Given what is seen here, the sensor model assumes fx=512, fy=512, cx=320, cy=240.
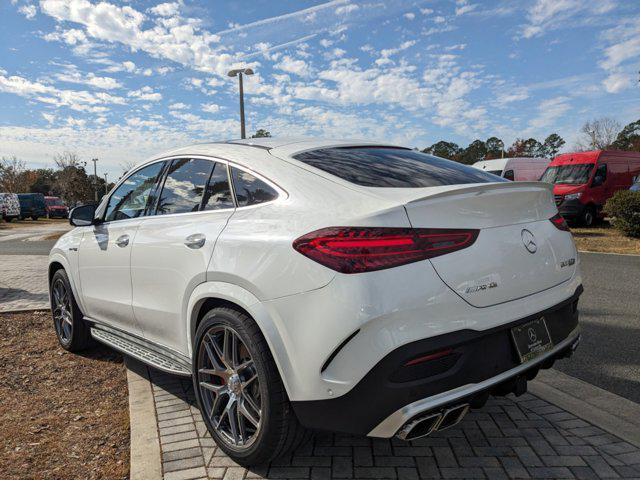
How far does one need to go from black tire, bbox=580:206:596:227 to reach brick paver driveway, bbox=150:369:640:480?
16370 millimetres

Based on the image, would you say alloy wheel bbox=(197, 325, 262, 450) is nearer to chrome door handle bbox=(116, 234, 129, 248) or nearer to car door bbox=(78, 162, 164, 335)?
car door bbox=(78, 162, 164, 335)

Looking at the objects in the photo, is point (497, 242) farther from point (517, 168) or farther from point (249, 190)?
point (517, 168)

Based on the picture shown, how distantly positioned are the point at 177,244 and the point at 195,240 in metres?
0.20

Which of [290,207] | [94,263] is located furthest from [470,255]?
[94,263]

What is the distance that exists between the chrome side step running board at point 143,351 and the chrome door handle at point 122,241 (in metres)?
0.67

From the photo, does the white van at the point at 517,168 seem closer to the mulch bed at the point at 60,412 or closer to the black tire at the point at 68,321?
the black tire at the point at 68,321

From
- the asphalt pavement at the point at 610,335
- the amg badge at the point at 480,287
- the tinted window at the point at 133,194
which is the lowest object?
the asphalt pavement at the point at 610,335

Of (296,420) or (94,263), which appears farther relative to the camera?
(94,263)

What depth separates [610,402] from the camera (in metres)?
3.41

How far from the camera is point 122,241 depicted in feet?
12.1

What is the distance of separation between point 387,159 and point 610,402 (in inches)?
87.8

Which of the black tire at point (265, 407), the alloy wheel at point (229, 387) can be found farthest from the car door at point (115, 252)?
the black tire at point (265, 407)

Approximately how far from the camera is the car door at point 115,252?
12.1 ft

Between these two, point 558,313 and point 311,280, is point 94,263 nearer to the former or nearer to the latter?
point 311,280
